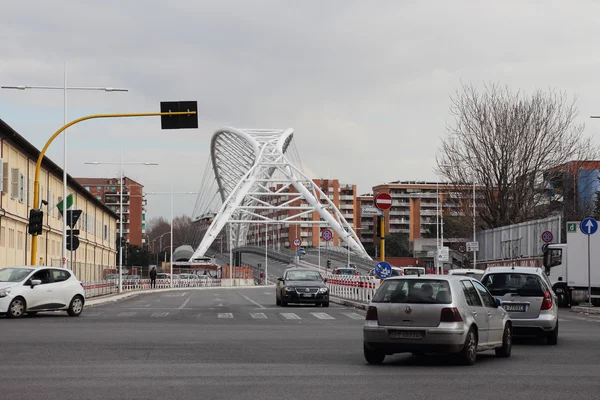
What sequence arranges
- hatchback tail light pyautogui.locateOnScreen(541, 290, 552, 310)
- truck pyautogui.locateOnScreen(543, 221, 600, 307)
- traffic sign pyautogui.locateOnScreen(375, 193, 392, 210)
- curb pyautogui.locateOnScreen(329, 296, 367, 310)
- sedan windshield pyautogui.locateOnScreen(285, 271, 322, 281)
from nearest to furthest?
1. hatchback tail light pyautogui.locateOnScreen(541, 290, 552, 310)
2. traffic sign pyautogui.locateOnScreen(375, 193, 392, 210)
3. curb pyautogui.locateOnScreen(329, 296, 367, 310)
4. truck pyautogui.locateOnScreen(543, 221, 600, 307)
5. sedan windshield pyautogui.locateOnScreen(285, 271, 322, 281)

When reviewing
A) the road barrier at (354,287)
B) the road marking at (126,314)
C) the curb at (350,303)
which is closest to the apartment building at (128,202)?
the road barrier at (354,287)

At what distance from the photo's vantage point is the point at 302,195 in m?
132

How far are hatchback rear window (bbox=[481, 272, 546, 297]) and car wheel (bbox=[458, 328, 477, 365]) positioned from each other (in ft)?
15.4

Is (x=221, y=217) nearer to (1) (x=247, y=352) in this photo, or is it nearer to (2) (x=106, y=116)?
(2) (x=106, y=116)

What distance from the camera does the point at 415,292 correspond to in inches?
590

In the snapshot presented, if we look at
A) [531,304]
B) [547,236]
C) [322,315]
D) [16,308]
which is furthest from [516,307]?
[547,236]

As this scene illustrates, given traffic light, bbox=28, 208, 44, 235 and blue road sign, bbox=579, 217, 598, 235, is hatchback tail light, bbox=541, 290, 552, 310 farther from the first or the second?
traffic light, bbox=28, 208, 44, 235

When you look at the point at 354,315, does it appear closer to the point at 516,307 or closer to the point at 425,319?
the point at 516,307

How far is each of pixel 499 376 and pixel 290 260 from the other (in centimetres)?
13068

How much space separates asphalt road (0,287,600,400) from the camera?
11539 mm

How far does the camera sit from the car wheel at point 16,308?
28.5 metres

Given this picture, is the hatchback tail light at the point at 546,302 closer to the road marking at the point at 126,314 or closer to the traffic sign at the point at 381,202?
the traffic sign at the point at 381,202

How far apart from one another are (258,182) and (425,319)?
124257mm

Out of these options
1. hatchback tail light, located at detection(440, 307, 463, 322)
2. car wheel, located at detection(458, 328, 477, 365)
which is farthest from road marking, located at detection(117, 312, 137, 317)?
hatchback tail light, located at detection(440, 307, 463, 322)
